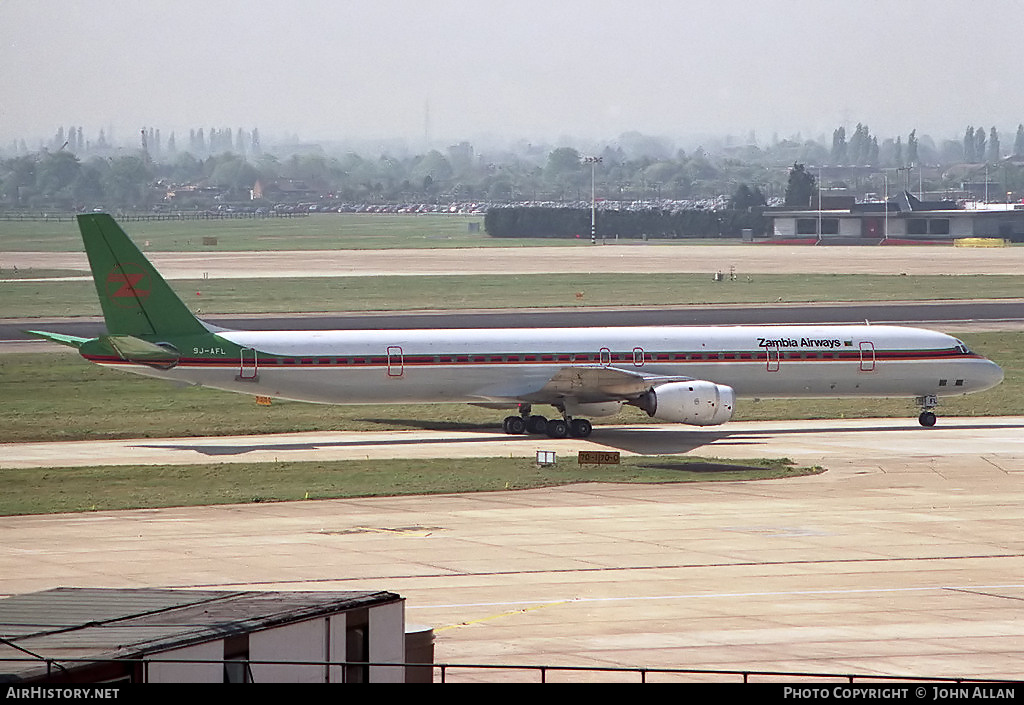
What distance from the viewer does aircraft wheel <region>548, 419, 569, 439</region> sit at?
60.5 meters

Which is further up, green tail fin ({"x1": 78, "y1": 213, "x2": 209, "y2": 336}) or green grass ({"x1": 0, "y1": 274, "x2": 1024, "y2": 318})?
green tail fin ({"x1": 78, "y1": 213, "x2": 209, "y2": 336})

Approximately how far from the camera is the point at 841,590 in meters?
33.9

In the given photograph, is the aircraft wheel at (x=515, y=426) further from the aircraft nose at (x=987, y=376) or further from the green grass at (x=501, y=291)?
the green grass at (x=501, y=291)

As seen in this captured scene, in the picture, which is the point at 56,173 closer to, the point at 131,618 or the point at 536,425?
→ the point at 536,425

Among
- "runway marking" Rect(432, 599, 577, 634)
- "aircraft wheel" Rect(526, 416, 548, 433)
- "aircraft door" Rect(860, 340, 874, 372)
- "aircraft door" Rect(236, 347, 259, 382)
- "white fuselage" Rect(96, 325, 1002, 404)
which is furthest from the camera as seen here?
"aircraft door" Rect(860, 340, 874, 372)

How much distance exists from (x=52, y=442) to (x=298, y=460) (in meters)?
11.3

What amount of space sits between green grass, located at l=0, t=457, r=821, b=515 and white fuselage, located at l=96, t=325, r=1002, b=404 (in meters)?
5.84

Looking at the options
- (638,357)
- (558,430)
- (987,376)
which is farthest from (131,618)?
(987,376)

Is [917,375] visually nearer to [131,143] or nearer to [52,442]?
[52,442]

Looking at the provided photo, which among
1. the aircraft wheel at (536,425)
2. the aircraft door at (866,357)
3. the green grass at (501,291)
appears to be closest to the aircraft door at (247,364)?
the aircraft wheel at (536,425)

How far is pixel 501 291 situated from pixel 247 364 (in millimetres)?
70260

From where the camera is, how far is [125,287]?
56875 mm

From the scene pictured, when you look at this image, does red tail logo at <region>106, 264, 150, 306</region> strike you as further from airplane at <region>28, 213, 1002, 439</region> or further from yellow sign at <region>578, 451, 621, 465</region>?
yellow sign at <region>578, 451, 621, 465</region>

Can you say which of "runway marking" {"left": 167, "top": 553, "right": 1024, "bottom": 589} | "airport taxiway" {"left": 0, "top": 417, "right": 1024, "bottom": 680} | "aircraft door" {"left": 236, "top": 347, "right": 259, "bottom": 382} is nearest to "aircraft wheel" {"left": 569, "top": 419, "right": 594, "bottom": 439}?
"airport taxiway" {"left": 0, "top": 417, "right": 1024, "bottom": 680}
